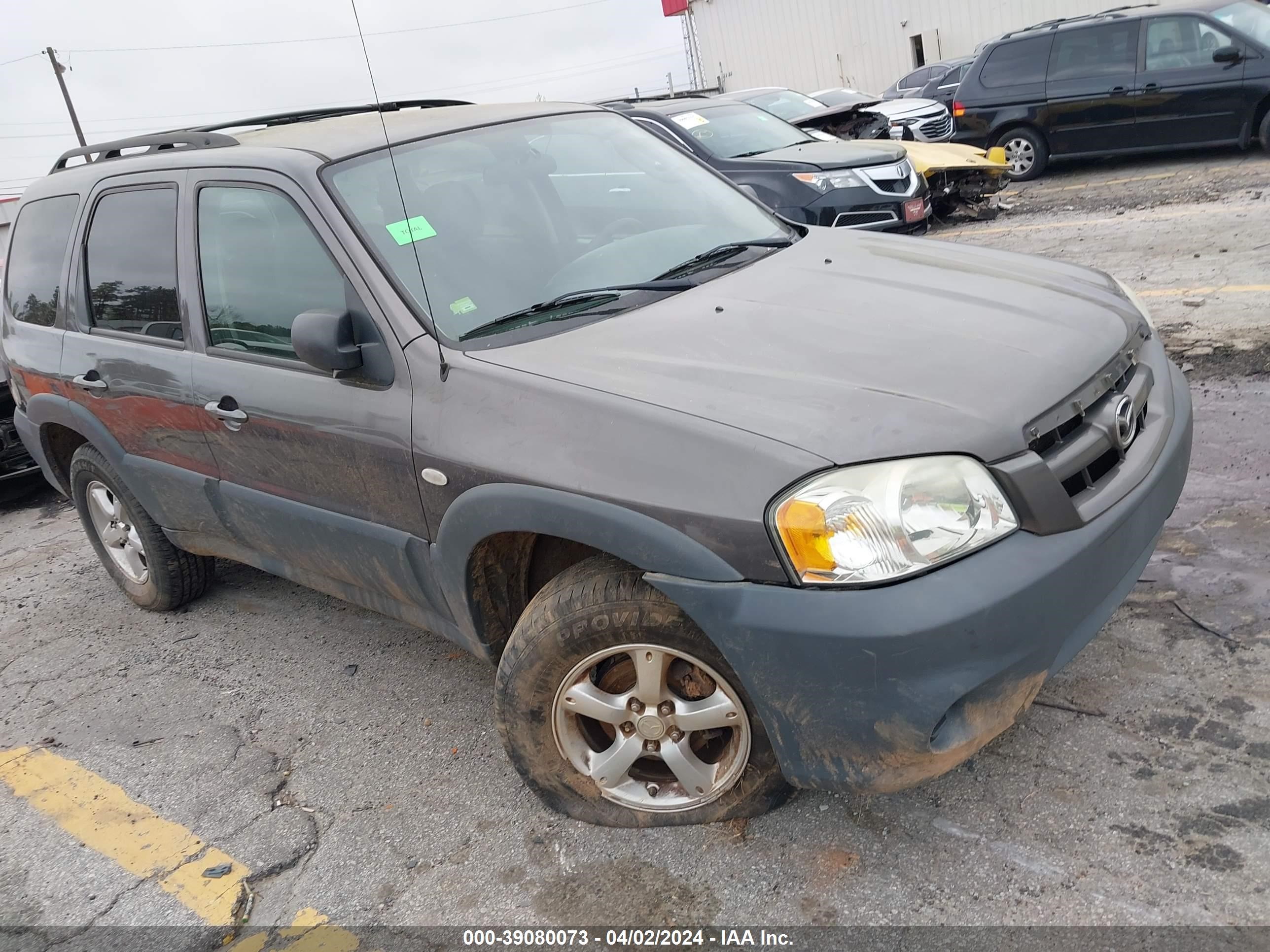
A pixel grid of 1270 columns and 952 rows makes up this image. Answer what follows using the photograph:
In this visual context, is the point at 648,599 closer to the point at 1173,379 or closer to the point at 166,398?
the point at 1173,379

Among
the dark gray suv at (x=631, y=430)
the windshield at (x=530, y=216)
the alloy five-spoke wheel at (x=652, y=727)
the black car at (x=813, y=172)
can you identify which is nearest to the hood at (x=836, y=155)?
the black car at (x=813, y=172)

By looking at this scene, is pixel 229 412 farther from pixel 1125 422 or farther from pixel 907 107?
pixel 907 107

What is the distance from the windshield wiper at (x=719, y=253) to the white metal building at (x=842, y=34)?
2600 centimetres

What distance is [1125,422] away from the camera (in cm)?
247

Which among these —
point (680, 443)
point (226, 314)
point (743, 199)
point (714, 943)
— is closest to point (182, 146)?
point (226, 314)

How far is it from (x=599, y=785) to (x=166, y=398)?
2.05 metres

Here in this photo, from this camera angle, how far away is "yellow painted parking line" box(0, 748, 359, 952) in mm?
2611

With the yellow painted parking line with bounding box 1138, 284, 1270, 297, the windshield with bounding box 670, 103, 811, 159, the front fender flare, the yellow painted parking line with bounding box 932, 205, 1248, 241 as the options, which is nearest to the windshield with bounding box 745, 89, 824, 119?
the windshield with bounding box 670, 103, 811, 159

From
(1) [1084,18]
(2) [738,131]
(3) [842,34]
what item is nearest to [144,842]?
(2) [738,131]

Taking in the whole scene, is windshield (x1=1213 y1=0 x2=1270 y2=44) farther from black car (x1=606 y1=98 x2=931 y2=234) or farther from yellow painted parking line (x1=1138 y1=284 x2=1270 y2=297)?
yellow painted parking line (x1=1138 y1=284 x2=1270 y2=297)

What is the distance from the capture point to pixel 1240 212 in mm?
8430

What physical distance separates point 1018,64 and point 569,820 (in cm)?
1169

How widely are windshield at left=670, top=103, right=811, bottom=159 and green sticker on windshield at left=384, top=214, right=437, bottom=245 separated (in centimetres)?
689

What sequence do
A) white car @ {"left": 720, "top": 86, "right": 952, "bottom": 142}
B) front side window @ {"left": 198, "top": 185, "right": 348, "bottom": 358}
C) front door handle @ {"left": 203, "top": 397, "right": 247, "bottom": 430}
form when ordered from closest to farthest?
front side window @ {"left": 198, "top": 185, "right": 348, "bottom": 358} → front door handle @ {"left": 203, "top": 397, "right": 247, "bottom": 430} → white car @ {"left": 720, "top": 86, "right": 952, "bottom": 142}
